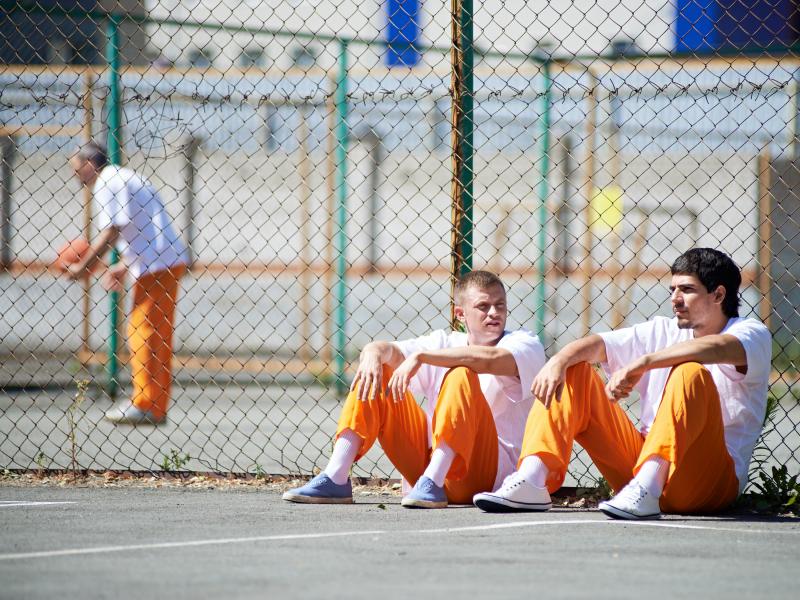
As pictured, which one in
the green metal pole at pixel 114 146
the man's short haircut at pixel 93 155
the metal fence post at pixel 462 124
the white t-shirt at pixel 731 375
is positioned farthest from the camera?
the green metal pole at pixel 114 146

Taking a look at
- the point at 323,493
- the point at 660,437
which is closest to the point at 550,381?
the point at 660,437

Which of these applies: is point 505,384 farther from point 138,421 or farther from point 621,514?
point 138,421

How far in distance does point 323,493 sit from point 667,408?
5.13 ft

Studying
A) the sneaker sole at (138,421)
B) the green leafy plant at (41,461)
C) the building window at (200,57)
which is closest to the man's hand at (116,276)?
the sneaker sole at (138,421)

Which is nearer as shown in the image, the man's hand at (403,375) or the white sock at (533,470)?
the white sock at (533,470)

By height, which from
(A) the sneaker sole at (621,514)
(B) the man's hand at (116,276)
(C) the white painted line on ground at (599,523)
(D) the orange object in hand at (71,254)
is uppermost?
(D) the orange object in hand at (71,254)

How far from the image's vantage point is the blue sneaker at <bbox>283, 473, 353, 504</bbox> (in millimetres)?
5520

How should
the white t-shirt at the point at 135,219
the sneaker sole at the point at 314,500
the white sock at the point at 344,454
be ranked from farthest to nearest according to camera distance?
the white t-shirt at the point at 135,219
the sneaker sole at the point at 314,500
the white sock at the point at 344,454

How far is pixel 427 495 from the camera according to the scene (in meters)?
5.30

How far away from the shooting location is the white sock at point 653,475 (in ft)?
16.0

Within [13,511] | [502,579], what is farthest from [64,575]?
[13,511]

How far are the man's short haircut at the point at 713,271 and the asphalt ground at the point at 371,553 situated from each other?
0.88 metres

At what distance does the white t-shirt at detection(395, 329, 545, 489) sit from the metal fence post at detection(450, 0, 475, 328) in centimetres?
75

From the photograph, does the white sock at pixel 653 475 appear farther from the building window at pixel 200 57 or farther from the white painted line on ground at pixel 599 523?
the building window at pixel 200 57
